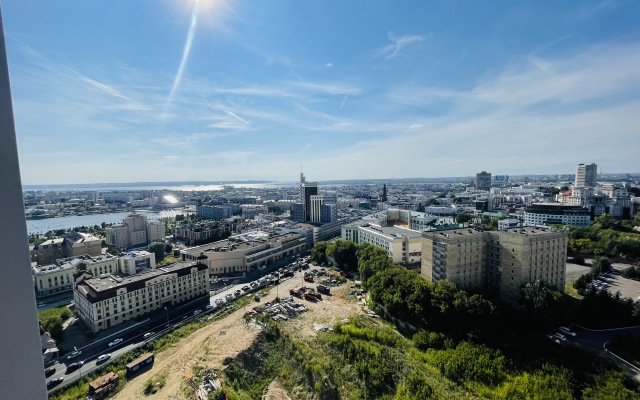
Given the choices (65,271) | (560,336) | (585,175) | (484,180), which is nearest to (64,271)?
(65,271)

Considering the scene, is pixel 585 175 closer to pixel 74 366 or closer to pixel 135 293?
pixel 135 293

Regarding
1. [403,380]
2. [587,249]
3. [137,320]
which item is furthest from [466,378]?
[587,249]

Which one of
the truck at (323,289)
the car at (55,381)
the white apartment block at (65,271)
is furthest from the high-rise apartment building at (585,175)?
the car at (55,381)

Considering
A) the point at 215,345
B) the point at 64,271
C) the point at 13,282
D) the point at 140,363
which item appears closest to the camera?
the point at 13,282

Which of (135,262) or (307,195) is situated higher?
(307,195)

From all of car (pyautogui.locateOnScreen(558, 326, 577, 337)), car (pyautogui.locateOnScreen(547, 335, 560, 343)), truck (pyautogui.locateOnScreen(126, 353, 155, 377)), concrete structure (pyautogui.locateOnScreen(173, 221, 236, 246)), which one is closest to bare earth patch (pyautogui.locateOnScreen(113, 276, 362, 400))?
truck (pyautogui.locateOnScreen(126, 353, 155, 377))

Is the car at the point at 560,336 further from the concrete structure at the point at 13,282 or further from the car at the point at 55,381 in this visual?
the car at the point at 55,381
